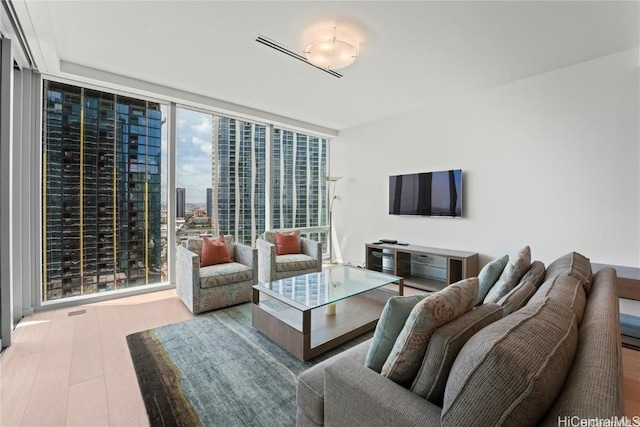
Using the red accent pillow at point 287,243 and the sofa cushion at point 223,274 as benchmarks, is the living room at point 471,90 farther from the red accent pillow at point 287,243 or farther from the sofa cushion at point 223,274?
the red accent pillow at point 287,243

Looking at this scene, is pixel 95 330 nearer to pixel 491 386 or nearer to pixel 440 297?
pixel 440 297

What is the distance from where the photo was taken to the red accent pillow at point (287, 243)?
4.33m

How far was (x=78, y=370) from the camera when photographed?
81.0 inches

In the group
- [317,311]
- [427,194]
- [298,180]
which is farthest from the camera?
[298,180]

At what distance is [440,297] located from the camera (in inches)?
42.4

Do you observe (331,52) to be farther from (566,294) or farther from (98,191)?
(98,191)

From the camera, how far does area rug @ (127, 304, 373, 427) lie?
1650 millimetres

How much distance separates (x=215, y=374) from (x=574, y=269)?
2395 mm

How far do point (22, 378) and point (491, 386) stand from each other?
2834mm

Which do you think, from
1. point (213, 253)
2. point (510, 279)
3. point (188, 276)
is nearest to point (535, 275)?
point (510, 279)

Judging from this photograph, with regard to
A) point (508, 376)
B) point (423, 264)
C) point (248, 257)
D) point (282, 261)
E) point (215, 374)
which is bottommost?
point (215, 374)

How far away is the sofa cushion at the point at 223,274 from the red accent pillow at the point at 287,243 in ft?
2.74

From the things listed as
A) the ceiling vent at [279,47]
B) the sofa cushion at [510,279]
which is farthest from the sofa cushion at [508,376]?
the ceiling vent at [279,47]

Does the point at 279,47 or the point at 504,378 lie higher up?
the point at 279,47
